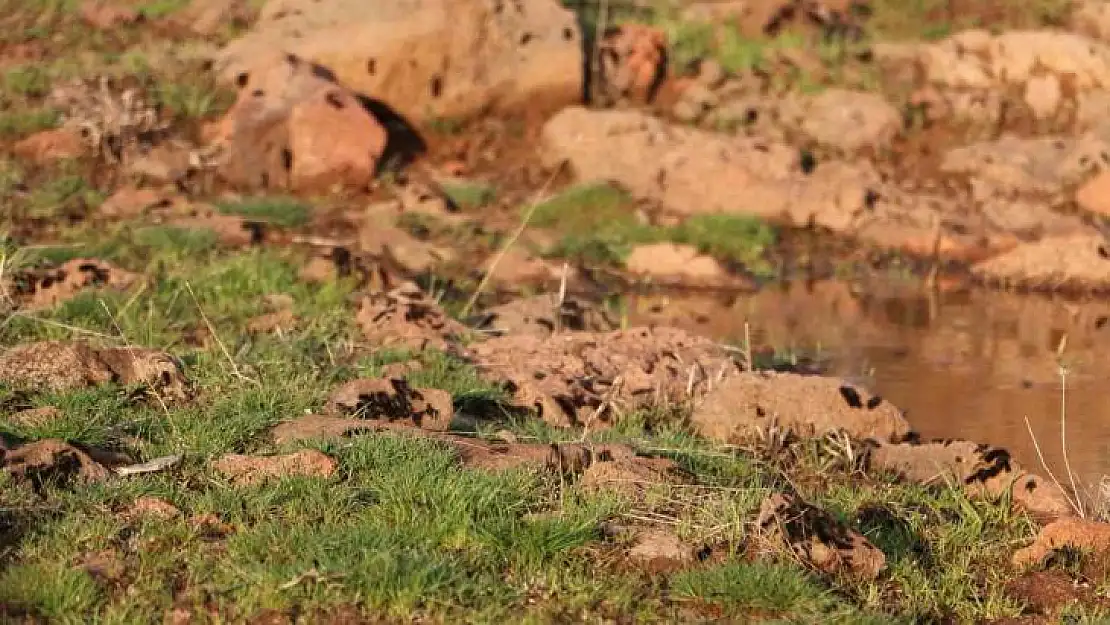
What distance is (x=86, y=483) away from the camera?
15.4ft

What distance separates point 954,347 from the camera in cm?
859

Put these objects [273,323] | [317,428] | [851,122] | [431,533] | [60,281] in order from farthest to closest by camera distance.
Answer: [851,122]
[60,281]
[273,323]
[317,428]
[431,533]

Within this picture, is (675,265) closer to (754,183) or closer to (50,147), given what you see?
(754,183)

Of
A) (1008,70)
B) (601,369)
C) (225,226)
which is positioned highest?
(1008,70)

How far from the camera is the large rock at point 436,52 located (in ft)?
38.5

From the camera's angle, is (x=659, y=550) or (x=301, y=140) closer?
(x=659, y=550)

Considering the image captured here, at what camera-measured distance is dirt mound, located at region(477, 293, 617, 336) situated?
7.68 meters

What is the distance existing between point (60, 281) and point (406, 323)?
1679 mm

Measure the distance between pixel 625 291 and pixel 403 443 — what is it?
470 centimetres

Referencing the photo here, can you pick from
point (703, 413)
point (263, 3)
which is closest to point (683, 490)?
point (703, 413)

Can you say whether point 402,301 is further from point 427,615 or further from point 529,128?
point 529,128

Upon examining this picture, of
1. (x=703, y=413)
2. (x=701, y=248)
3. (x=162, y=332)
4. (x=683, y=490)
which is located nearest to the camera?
(x=683, y=490)

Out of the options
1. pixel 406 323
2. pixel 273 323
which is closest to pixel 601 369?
pixel 406 323

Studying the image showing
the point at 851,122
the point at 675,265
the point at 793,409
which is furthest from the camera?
the point at 851,122
